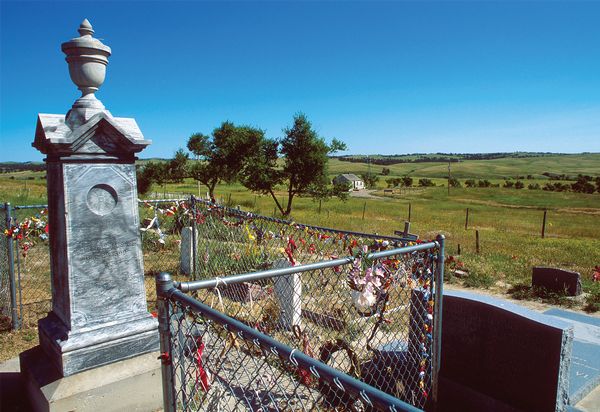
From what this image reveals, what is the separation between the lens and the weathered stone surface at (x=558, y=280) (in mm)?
8031

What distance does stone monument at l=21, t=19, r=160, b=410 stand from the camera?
2.99 metres

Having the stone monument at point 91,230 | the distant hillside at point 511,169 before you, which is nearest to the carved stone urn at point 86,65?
the stone monument at point 91,230

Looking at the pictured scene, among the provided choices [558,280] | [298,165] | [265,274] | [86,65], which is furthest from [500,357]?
[298,165]

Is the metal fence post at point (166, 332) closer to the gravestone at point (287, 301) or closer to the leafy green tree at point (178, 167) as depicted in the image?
the gravestone at point (287, 301)

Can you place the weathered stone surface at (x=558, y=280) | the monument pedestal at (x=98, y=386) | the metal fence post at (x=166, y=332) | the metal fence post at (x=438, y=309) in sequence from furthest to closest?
the weathered stone surface at (x=558, y=280), the metal fence post at (x=438, y=309), the monument pedestal at (x=98, y=386), the metal fence post at (x=166, y=332)

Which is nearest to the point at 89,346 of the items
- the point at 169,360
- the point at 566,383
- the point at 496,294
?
the point at 169,360

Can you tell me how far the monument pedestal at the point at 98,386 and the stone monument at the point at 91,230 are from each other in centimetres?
4

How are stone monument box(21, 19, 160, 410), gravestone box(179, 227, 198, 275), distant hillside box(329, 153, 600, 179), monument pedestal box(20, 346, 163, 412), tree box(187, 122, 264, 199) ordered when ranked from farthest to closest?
distant hillside box(329, 153, 600, 179)
tree box(187, 122, 264, 199)
gravestone box(179, 227, 198, 275)
stone monument box(21, 19, 160, 410)
monument pedestal box(20, 346, 163, 412)

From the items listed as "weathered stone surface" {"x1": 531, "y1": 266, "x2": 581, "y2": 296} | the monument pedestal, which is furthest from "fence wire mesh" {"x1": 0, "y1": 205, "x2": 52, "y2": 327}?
"weathered stone surface" {"x1": 531, "y1": 266, "x2": 581, "y2": 296}

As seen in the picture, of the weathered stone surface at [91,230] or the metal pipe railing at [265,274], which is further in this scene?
the weathered stone surface at [91,230]

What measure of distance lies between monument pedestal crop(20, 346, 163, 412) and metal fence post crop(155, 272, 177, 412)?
1316 mm

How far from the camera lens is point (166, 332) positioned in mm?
1881

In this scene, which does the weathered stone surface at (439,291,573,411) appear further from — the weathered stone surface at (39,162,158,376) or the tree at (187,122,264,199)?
the tree at (187,122,264,199)

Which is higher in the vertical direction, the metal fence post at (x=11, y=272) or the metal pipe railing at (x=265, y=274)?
the metal pipe railing at (x=265, y=274)
